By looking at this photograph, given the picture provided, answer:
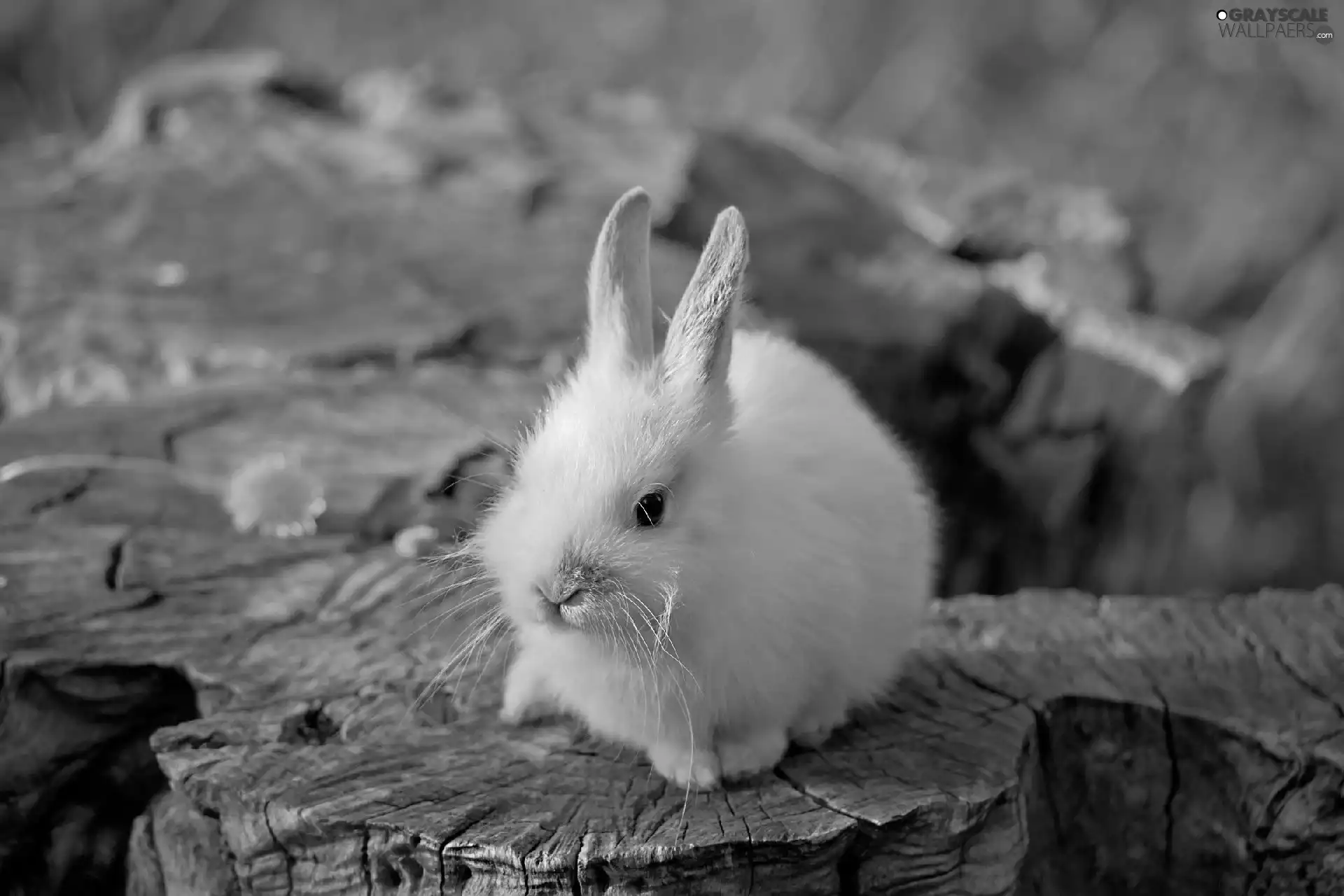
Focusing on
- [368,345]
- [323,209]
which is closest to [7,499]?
[368,345]

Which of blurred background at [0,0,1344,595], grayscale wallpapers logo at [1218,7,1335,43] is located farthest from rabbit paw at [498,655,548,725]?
grayscale wallpapers logo at [1218,7,1335,43]

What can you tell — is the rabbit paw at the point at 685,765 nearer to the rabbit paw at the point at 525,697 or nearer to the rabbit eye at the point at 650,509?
the rabbit paw at the point at 525,697

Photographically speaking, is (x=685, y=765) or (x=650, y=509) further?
(x=685, y=765)

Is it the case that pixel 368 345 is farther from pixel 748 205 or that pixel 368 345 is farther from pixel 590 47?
pixel 590 47

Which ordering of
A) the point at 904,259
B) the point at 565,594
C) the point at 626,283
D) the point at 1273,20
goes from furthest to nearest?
1. the point at 904,259
2. the point at 1273,20
3. the point at 626,283
4. the point at 565,594

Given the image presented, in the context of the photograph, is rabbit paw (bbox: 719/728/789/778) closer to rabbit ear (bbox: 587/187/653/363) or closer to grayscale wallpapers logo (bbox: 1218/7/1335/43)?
rabbit ear (bbox: 587/187/653/363)

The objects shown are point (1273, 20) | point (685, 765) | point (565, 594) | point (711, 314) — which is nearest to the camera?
point (565, 594)

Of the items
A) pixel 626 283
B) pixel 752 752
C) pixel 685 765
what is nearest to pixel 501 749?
pixel 685 765

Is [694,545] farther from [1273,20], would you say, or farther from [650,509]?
[1273,20]

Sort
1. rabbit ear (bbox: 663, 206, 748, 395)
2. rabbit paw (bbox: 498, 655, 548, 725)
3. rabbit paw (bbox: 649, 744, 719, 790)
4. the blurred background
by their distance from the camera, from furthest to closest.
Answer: the blurred background
rabbit paw (bbox: 498, 655, 548, 725)
rabbit paw (bbox: 649, 744, 719, 790)
rabbit ear (bbox: 663, 206, 748, 395)
